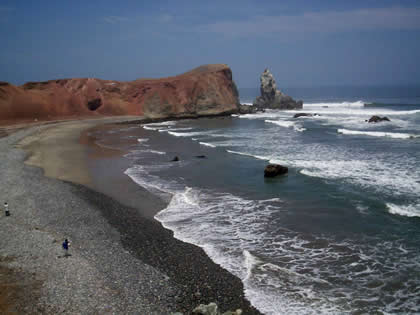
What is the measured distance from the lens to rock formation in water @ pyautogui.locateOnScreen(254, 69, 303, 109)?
266 feet

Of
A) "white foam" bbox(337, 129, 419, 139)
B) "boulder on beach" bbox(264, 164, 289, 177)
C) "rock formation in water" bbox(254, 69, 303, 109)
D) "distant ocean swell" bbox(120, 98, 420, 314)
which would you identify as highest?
"rock formation in water" bbox(254, 69, 303, 109)

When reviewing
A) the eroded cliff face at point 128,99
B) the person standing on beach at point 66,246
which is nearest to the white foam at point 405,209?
the person standing on beach at point 66,246

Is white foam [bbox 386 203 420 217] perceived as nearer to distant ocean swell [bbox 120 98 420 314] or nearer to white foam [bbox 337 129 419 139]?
distant ocean swell [bbox 120 98 420 314]

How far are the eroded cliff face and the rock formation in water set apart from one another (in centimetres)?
1118

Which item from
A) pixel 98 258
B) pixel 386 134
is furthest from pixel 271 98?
pixel 98 258

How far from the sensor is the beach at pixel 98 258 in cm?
850

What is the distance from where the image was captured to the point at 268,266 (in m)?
10.5

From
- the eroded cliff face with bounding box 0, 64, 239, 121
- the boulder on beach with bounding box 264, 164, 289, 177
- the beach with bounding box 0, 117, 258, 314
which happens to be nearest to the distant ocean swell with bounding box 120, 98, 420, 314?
the beach with bounding box 0, 117, 258, 314

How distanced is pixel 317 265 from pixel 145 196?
9.64m

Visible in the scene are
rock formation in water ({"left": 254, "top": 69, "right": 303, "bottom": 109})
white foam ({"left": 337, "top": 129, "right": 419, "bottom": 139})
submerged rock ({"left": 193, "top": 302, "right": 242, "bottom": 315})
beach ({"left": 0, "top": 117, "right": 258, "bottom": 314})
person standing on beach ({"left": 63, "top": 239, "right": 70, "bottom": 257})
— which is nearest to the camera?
submerged rock ({"left": 193, "top": 302, "right": 242, "bottom": 315})

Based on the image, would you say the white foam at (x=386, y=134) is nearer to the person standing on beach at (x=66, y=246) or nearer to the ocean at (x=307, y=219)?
the ocean at (x=307, y=219)

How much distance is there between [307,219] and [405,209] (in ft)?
13.1

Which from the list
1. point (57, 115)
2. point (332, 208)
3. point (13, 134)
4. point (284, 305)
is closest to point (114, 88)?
point (57, 115)

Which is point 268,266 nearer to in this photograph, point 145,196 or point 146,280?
point 146,280
